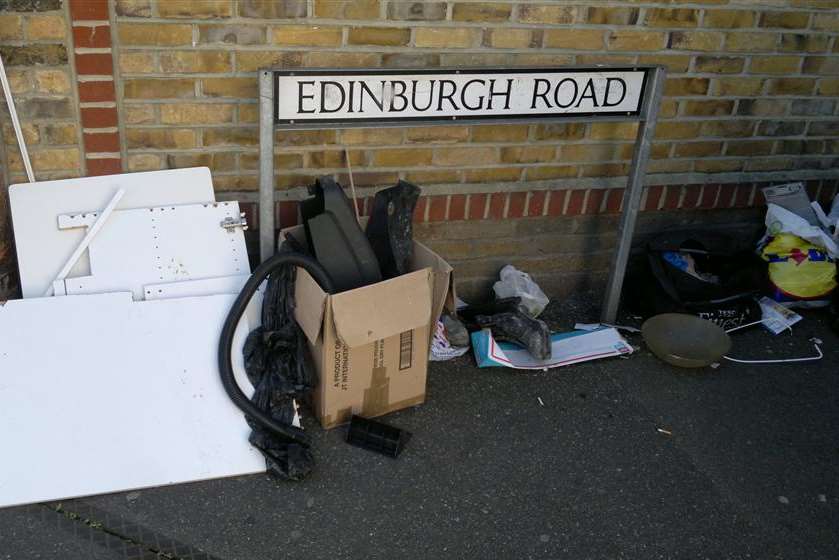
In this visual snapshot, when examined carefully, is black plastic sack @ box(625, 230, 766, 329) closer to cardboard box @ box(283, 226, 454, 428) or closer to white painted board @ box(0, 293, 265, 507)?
cardboard box @ box(283, 226, 454, 428)

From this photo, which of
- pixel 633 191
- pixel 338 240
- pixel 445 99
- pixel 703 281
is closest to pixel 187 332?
pixel 338 240

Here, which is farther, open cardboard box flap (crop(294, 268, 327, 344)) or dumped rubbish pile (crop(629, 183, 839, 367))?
dumped rubbish pile (crop(629, 183, 839, 367))

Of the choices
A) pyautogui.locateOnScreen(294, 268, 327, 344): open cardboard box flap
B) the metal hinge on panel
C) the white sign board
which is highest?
the white sign board

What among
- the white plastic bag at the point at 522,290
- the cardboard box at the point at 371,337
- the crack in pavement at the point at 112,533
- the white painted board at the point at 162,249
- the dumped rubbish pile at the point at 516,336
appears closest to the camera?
the crack in pavement at the point at 112,533

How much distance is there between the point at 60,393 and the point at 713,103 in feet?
9.79

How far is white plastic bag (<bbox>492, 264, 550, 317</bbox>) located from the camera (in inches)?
155

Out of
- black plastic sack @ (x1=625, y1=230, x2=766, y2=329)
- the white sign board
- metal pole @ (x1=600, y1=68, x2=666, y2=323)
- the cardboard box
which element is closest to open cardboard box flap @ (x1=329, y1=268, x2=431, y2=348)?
the cardboard box

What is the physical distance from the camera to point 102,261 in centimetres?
320

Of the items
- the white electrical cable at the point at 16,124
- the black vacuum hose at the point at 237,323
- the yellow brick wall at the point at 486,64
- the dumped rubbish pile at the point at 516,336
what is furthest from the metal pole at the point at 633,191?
the white electrical cable at the point at 16,124

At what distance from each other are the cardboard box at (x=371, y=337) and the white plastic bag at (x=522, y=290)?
0.67m

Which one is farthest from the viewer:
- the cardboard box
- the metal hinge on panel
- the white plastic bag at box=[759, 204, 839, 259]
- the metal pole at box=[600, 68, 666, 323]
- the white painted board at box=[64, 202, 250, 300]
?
the white plastic bag at box=[759, 204, 839, 259]

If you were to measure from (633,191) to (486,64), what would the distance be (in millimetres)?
821

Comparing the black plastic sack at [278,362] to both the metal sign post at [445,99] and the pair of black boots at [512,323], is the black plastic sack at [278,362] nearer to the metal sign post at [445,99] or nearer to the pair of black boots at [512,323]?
the metal sign post at [445,99]

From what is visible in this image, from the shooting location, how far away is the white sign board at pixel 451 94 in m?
3.14
